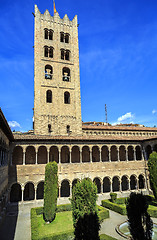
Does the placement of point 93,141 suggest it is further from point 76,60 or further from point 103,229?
point 76,60

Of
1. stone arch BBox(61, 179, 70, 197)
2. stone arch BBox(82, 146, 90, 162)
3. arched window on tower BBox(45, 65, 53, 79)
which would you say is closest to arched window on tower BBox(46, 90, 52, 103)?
arched window on tower BBox(45, 65, 53, 79)

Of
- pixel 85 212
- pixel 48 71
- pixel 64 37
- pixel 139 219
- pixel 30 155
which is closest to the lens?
pixel 139 219

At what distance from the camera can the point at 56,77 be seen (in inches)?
1040

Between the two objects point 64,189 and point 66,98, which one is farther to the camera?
point 66,98

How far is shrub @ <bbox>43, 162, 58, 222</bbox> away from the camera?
14480 mm

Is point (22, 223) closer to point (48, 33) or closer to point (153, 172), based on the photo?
point (153, 172)

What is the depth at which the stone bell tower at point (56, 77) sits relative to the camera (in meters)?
24.7

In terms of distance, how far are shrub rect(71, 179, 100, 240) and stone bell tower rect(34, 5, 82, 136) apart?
15.5 m

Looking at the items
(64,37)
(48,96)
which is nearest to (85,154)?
(48,96)

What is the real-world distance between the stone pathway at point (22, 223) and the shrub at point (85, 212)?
425 cm

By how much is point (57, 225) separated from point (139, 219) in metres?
8.75

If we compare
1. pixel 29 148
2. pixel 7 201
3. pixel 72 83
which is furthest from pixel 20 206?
pixel 72 83

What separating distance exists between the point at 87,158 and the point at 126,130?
10.6 metres

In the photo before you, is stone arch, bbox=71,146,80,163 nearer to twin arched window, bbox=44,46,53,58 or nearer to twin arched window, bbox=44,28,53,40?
twin arched window, bbox=44,46,53,58
